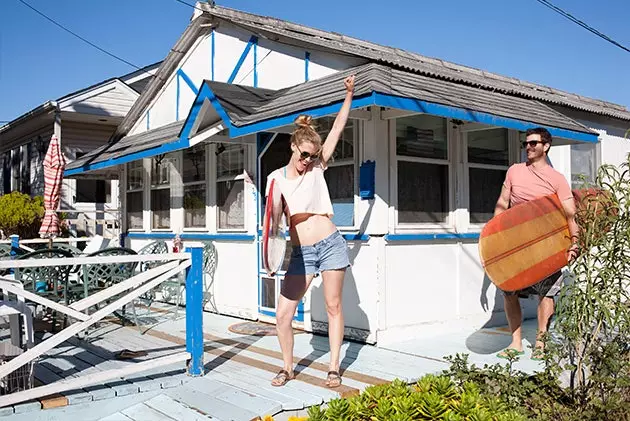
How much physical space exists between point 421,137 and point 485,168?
3.76 ft

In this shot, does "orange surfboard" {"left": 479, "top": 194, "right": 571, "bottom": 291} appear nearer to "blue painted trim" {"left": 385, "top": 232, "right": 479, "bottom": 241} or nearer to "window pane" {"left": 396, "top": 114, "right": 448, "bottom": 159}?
"blue painted trim" {"left": 385, "top": 232, "right": 479, "bottom": 241}

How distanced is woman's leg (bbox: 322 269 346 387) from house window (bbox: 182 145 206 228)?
4.27m

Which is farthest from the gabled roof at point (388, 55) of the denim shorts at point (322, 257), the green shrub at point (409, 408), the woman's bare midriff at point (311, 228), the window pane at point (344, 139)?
the green shrub at point (409, 408)

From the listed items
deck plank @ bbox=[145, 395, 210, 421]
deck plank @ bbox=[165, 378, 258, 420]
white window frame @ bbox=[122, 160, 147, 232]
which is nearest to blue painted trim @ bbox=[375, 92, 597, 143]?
deck plank @ bbox=[165, 378, 258, 420]

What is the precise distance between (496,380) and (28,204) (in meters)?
13.4

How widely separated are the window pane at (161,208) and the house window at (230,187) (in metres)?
1.51

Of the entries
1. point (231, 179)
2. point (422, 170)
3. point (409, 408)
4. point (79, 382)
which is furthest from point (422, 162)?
point (409, 408)

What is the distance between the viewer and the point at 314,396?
4.06 metres

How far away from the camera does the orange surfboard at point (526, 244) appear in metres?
4.93

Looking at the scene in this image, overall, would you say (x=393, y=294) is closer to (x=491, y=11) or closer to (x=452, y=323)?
(x=452, y=323)

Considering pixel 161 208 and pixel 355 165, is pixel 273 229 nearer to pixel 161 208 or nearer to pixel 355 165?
pixel 355 165

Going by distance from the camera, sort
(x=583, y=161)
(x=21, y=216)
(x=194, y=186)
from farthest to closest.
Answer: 1. (x=21, y=216)
2. (x=194, y=186)
3. (x=583, y=161)

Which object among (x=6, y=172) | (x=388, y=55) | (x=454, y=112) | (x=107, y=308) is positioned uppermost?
(x=388, y=55)

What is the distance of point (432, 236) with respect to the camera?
6.21m
